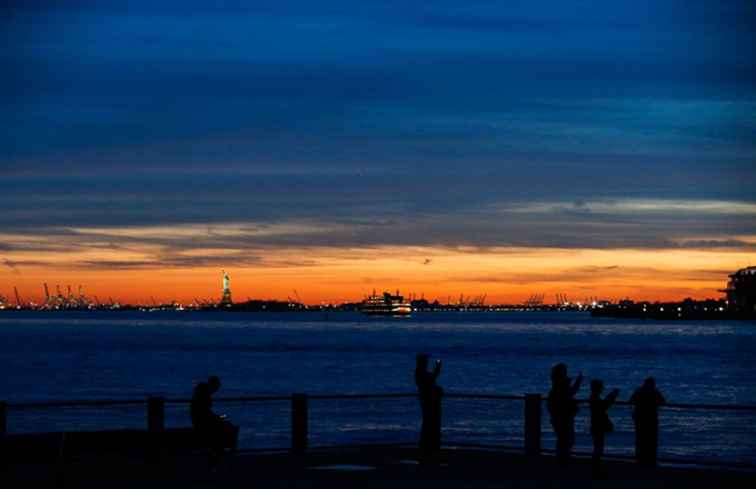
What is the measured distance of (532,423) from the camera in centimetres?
2370

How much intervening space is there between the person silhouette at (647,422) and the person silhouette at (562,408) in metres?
1.18

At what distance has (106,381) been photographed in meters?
94.3

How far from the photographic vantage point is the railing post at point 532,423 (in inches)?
926

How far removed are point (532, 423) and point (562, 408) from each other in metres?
2.05

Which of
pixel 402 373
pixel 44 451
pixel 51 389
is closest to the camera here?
pixel 44 451

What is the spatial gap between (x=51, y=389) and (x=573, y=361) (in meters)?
62.3

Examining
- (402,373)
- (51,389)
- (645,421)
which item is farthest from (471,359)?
(645,421)

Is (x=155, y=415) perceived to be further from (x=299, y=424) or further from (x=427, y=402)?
(x=427, y=402)

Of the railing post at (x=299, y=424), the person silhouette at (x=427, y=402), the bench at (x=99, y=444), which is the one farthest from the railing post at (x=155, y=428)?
the person silhouette at (x=427, y=402)

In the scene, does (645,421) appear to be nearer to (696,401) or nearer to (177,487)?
(177,487)

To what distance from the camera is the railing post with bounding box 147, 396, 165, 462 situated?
73.6 feet

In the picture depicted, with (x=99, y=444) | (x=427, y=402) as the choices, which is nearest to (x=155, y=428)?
(x=99, y=444)

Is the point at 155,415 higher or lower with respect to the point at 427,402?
lower

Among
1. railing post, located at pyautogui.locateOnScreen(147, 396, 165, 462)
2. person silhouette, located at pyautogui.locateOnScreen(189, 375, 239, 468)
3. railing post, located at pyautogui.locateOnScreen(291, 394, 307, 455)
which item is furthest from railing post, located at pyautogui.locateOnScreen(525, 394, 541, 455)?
railing post, located at pyautogui.locateOnScreen(147, 396, 165, 462)
